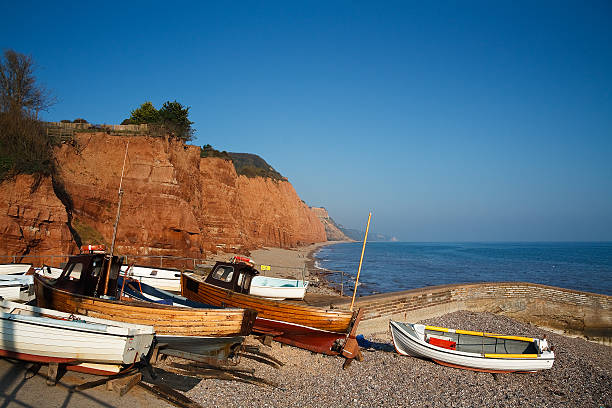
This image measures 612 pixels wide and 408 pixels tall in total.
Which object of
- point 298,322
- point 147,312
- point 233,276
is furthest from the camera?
point 233,276

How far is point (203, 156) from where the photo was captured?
43062 millimetres

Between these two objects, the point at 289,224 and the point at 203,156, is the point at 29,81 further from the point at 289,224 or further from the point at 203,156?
the point at 289,224

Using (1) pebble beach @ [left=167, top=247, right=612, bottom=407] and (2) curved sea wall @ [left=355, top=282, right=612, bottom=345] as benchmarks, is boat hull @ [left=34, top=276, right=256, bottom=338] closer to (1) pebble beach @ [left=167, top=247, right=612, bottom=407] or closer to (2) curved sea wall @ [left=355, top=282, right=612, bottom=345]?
(1) pebble beach @ [left=167, top=247, right=612, bottom=407]

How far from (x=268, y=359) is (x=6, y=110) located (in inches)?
1022

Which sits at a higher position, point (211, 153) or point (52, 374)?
point (211, 153)

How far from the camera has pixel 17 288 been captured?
1335 centimetres

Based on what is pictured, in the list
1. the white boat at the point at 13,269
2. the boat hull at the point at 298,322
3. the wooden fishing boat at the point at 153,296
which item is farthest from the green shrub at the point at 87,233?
the boat hull at the point at 298,322

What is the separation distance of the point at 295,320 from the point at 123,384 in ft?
18.6

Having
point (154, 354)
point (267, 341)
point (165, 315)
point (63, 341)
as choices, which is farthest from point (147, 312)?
point (267, 341)

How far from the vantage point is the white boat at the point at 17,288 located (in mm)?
13038

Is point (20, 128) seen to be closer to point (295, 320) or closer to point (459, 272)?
point (295, 320)

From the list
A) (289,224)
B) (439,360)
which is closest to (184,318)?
(439,360)

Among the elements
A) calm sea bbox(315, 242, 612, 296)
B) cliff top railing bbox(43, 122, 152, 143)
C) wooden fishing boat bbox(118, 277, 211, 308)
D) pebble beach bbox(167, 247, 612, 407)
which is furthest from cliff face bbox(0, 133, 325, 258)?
pebble beach bbox(167, 247, 612, 407)

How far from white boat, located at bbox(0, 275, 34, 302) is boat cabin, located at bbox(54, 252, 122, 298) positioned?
3.18 meters
